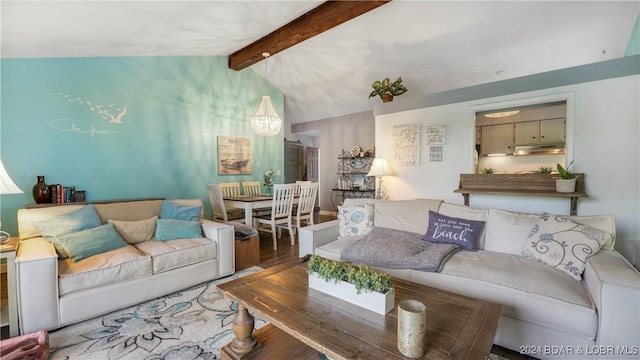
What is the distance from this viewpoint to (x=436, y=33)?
3.52 metres

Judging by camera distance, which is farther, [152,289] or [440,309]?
[152,289]

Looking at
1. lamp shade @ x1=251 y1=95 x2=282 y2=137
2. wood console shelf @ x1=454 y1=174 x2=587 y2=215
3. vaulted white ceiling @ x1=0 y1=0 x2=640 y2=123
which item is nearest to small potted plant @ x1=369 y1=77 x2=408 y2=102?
vaulted white ceiling @ x1=0 y1=0 x2=640 y2=123

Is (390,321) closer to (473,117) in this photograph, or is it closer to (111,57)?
(473,117)

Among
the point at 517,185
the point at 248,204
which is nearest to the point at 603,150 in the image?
the point at 517,185

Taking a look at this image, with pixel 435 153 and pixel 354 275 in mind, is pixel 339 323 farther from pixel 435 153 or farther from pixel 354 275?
pixel 435 153

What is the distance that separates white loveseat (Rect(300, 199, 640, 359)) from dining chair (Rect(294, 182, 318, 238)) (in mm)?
2257

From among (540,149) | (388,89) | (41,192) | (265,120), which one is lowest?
(41,192)

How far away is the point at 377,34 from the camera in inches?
145

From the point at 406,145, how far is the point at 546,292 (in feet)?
7.57

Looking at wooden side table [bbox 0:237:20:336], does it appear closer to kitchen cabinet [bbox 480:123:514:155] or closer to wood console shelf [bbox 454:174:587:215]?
wood console shelf [bbox 454:174:587:215]

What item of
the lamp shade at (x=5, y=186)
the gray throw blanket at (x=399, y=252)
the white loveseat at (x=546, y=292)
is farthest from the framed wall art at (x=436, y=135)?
the lamp shade at (x=5, y=186)

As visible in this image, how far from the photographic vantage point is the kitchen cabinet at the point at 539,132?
4.92 metres

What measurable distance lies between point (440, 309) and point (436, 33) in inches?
139

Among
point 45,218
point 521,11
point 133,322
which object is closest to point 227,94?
point 45,218
